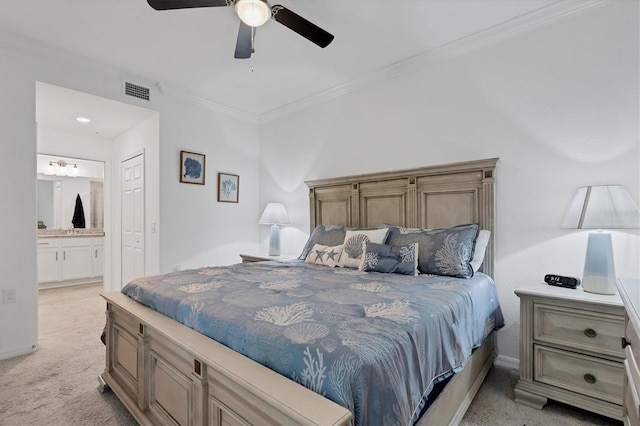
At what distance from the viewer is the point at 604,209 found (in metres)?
1.84

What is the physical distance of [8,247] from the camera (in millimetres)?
2664

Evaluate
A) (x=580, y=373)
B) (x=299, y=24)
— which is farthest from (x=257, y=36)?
(x=580, y=373)

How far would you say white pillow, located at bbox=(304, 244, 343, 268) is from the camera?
2727mm

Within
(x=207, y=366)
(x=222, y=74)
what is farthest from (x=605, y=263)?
(x=222, y=74)

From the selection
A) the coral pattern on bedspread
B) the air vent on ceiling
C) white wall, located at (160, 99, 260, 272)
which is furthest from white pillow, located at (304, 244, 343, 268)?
the air vent on ceiling

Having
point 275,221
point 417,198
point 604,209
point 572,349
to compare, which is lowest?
point 572,349

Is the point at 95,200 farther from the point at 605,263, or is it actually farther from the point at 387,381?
the point at 605,263

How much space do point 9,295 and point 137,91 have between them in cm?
236

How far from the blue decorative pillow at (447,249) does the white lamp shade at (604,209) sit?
607 millimetres

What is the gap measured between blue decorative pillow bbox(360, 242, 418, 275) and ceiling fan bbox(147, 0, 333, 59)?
5.28ft

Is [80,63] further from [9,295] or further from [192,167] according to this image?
[9,295]

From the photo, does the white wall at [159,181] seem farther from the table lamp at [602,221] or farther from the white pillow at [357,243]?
the table lamp at [602,221]

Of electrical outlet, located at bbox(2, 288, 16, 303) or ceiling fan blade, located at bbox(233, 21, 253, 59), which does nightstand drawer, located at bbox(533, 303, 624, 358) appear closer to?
ceiling fan blade, located at bbox(233, 21, 253, 59)

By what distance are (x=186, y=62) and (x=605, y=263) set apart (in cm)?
387
